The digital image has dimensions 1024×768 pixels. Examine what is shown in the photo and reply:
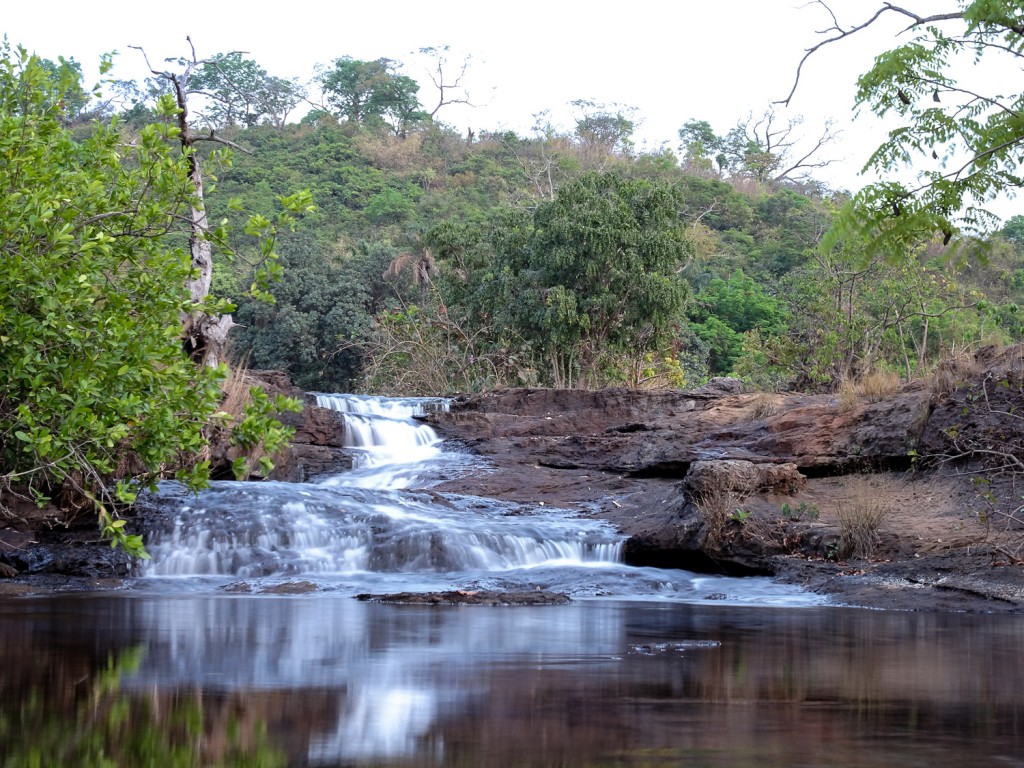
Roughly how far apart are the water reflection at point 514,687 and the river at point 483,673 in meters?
0.02

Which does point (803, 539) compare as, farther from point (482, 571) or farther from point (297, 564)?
point (297, 564)

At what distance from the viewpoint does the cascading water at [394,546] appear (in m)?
11.7

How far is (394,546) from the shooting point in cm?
1322

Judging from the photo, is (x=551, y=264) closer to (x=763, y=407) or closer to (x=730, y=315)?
(x=763, y=407)

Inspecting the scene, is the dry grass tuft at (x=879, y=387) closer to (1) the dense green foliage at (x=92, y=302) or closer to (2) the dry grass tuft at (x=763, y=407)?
(2) the dry grass tuft at (x=763, y=407)

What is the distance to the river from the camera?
12.2 ft

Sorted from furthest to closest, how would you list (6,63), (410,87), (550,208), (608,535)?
(410,87) < (550,208) < (608,535) < (6,63)

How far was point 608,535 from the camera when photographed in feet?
46.4

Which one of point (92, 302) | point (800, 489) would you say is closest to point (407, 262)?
point (800, 489)

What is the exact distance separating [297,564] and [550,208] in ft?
49.4

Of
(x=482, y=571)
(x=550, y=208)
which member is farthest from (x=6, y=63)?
(x=550, y=208)

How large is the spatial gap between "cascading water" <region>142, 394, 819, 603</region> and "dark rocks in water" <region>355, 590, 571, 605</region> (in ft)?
3.23

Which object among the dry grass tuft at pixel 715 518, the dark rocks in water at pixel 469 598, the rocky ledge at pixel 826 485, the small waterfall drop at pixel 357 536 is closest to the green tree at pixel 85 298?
the dark rocks in water at pixel 469 598

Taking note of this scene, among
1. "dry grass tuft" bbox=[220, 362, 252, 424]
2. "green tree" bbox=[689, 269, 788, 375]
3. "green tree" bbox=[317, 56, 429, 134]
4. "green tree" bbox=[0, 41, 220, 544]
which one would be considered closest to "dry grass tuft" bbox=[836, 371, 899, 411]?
"dry grass tuft" bbox=[220, 362, 252, 424]
